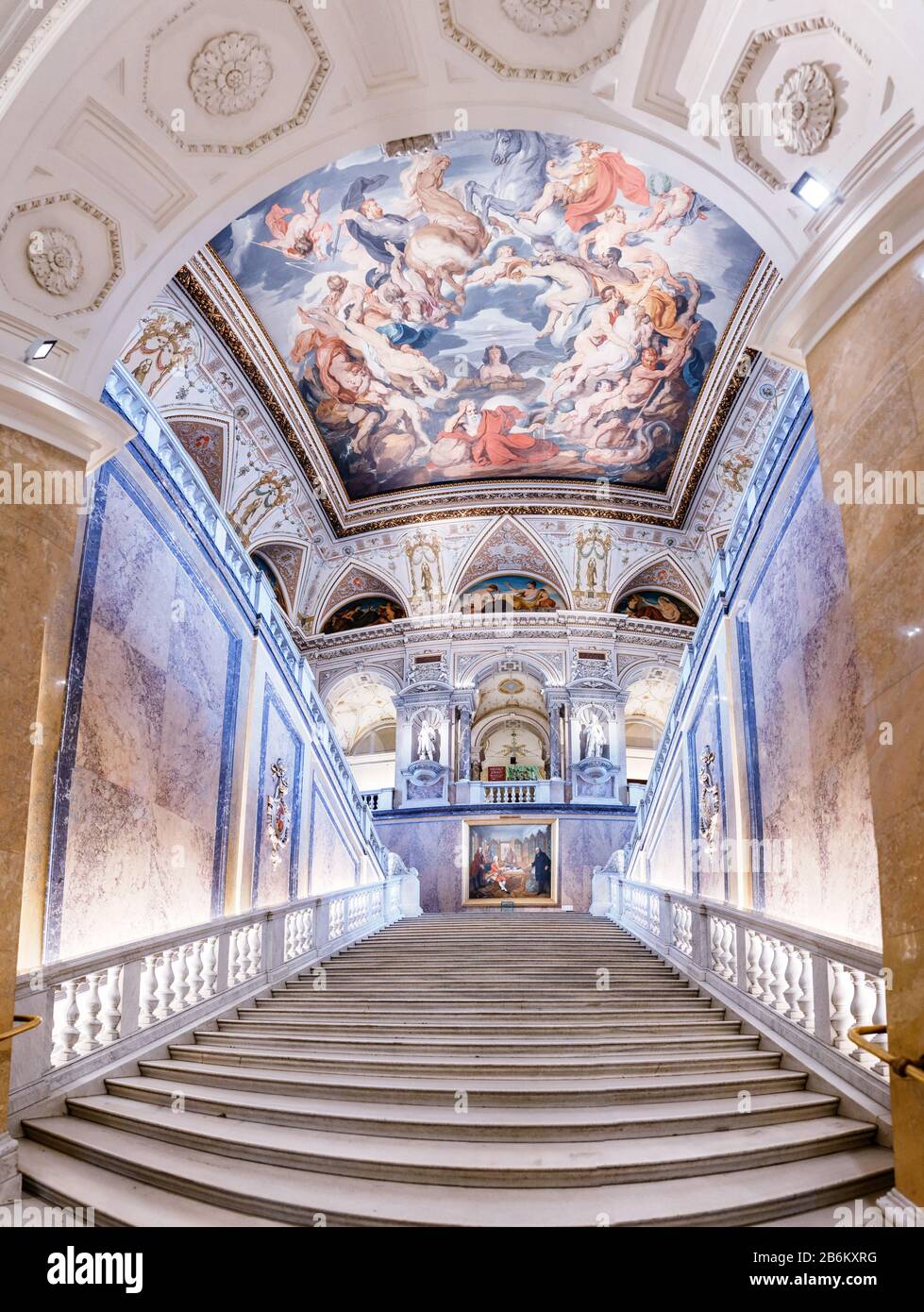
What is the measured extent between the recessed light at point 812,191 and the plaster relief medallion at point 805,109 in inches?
5.1

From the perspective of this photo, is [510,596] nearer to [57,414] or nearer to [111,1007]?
[111,1007]

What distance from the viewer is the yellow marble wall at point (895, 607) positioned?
3391 mm

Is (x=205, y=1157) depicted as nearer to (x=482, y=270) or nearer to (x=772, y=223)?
(x=772, y=223)

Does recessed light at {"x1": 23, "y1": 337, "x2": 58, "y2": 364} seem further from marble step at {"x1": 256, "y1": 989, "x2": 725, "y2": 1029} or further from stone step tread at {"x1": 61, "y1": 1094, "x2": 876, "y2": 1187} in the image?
marble step at {"x1": 256, "y1": 989, "x2": 725, "y2": 1029}

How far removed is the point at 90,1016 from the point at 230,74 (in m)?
5.92

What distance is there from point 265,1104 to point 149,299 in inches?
202

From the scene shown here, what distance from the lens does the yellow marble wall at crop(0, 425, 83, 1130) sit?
13.7 feet

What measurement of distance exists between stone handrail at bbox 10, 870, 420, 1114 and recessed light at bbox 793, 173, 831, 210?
6068 millimetres

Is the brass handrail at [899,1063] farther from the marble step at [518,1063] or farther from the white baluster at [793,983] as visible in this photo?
the marble step at [518,1063]

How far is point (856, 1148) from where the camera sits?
13.5ft

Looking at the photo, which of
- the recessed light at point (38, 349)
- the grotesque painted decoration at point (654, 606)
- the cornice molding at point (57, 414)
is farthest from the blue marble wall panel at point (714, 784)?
the grotesque painted decoration at point (654, 606)

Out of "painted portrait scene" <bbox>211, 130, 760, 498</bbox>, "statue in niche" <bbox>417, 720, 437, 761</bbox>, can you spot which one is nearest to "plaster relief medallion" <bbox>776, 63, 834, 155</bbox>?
"painted portrait scene" <bbox>211, 130, 760, 498</bbox>

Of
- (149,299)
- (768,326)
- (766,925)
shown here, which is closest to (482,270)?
(149,299)

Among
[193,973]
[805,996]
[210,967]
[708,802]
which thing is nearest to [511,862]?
[708,802]
